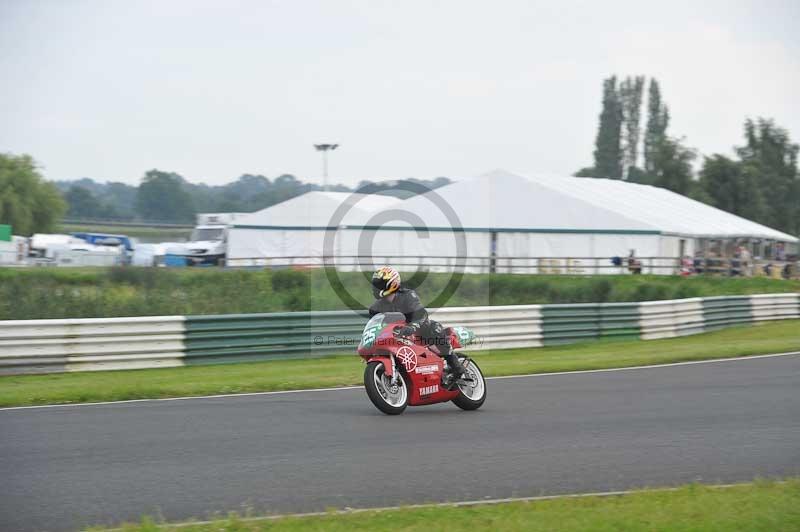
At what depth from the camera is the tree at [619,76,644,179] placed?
113312 mm

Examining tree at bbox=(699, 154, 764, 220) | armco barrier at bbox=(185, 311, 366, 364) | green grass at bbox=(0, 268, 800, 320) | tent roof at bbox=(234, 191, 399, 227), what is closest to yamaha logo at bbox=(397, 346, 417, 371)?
armco barrier at bbox=(185, 311, 366, 364)

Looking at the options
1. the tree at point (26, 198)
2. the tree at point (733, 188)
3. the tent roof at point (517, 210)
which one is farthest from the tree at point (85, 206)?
the tree at point (733, 188)

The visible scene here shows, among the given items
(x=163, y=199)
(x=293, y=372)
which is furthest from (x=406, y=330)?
(x=163, y=199)

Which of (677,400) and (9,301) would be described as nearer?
(677,400)

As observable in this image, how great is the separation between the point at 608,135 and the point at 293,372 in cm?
10096

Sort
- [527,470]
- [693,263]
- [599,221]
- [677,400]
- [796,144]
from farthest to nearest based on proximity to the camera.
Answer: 1. [796,144]
2. [599,221]
3. [693,263]
4. [677,400]
5. [527,470]

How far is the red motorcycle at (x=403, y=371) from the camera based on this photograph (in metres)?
10.6

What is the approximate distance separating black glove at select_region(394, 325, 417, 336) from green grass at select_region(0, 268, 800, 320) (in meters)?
11.7

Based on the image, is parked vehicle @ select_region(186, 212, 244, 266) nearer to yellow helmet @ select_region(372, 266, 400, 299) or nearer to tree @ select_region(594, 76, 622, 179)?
yellow helmet @ select_region(372, 266, 400, 299)

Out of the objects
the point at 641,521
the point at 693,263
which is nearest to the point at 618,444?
the point at 641,521

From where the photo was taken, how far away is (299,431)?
9758 millimetres

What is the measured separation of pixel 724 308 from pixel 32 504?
22629 millimetres

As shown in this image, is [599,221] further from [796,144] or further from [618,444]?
[796,144]

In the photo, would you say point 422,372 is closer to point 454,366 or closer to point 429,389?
point 429,389
